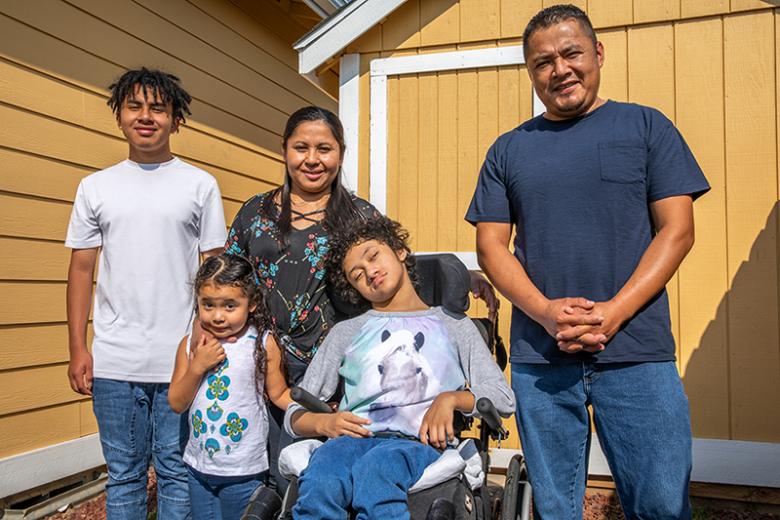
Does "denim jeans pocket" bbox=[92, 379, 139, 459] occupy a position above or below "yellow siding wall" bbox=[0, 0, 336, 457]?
below

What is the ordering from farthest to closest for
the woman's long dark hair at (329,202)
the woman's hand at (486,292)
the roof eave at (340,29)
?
the roof eave at (340,29), the woman's hand at (486,292), the woman's long dark hair at (329,202)

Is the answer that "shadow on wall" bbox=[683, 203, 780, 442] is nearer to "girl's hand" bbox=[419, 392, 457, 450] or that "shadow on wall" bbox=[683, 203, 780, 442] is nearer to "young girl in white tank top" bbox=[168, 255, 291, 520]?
"girl's hand" bbox=[419, 392, 457, 450]

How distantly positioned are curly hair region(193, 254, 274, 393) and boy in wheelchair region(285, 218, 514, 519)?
0.20 m

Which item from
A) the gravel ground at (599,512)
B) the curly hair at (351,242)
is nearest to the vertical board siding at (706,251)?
the gravel ground at (599,512)

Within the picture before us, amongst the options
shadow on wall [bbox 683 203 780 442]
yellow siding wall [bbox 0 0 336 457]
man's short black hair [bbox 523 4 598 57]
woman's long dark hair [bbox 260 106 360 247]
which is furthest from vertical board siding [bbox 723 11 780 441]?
yellow siding wall [bbox 0 0 336 457]

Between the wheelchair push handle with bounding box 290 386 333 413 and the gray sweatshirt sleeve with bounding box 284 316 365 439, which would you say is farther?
the gray sweatshirt sleeve with bounding box 284 316 365 439

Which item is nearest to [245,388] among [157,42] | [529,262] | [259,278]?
[259,278]

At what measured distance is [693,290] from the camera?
3.89 meters

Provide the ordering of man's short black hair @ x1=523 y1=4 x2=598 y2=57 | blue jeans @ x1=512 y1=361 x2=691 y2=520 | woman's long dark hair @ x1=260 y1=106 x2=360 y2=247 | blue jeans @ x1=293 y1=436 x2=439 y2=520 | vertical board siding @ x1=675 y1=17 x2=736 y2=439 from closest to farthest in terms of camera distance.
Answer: blue jeans @ x1=293 y1=436 x2=439 y2=520
blue jeans @ x1=512 y1=361 x2=691 y2=520
man's short black hair @ x1=523 y1=4 x2=598 y2=57
woman's long dark hair @ x1=260 y1=106 x2=360 y2=247
vertical board siding @ x1=675 y1=17 x2=736 y2=439

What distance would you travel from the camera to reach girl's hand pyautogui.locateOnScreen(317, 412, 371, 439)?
2.08 m

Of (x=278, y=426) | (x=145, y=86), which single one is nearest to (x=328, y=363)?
(x=278, y=426)

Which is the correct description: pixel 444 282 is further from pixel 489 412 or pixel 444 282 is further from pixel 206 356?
pixel 206 356

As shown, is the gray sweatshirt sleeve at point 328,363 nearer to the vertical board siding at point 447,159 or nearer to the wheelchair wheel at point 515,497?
the wheelchair wheel at point 515,497

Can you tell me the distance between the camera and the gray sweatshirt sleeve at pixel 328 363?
231 cm
